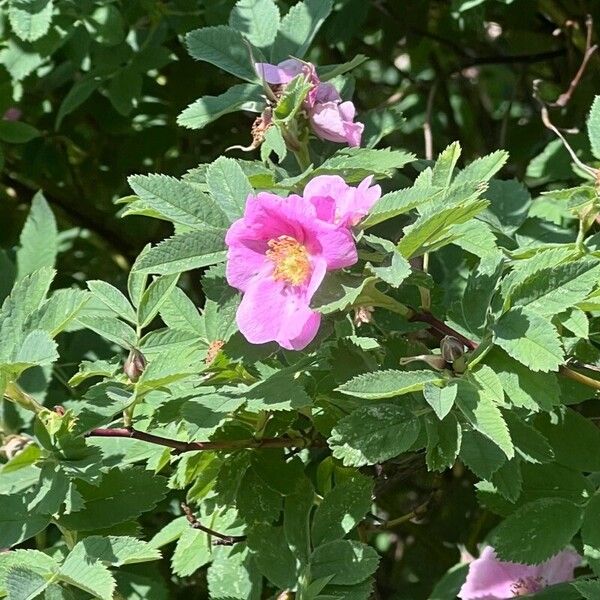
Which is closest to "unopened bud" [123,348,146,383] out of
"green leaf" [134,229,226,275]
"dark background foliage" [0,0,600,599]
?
"green leaf" [134,229,226,275]

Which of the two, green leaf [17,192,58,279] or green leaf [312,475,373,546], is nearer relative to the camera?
green leaf [312,475,373,546]

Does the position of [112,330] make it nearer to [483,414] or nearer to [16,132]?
[483,414]

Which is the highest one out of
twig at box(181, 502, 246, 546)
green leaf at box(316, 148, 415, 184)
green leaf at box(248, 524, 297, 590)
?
green leaf at box(316, 148, 415, 184)

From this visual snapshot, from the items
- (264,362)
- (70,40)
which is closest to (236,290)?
(264,362)

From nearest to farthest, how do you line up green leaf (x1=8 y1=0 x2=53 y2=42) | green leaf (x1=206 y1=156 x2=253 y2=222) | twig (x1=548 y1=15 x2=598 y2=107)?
1. green leaf (x1=206 y1=156 x2=253 y2=222)
2. green leaf (x1=8 y1=0 x2=53 y2=42)
3. twig (x1=548 y1=15 x2=598 y2=107)

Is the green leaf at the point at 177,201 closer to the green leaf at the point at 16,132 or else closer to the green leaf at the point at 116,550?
the green leaf at the point at 116,550

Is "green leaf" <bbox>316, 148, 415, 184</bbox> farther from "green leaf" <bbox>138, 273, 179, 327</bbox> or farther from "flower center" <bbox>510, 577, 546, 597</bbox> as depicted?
"flower center" <bbox>510, 577, 546, 597</bbox>

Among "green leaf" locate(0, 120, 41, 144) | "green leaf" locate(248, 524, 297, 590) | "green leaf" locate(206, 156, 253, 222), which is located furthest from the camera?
"green leaf" locate(0, 120, 41, 144)
